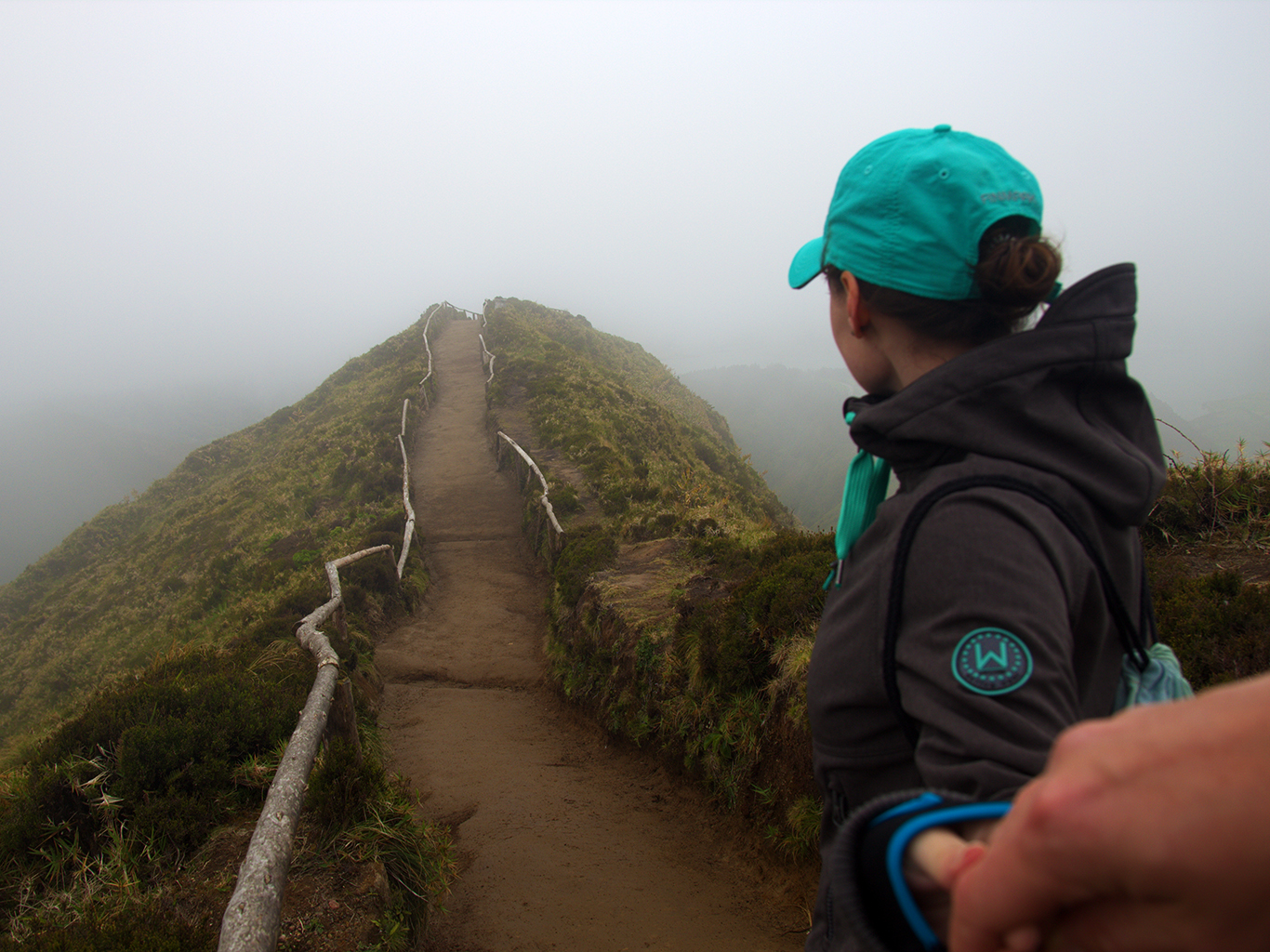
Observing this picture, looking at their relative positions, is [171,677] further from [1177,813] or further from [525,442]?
[525,442]

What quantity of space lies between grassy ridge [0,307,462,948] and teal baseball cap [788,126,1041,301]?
384cm

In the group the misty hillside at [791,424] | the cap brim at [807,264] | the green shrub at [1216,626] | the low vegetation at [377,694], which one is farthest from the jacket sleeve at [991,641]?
the misty hillside at [791,424]

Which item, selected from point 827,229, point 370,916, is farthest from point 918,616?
point 370,916

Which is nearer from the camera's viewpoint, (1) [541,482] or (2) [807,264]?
(2) [807,264]

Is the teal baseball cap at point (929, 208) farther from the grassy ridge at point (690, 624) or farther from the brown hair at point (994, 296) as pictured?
A: the grassy ridge at point (690, 624)

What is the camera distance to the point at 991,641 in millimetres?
985

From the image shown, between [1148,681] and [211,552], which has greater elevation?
[211,552]

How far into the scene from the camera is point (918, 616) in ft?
3.55

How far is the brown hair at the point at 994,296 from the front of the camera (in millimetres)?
1220

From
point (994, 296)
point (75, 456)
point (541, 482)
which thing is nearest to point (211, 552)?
point (541, 482)

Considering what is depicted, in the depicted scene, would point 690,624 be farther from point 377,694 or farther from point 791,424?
point 791,424

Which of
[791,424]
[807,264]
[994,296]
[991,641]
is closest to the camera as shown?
[991,641]

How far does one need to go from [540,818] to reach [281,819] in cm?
274

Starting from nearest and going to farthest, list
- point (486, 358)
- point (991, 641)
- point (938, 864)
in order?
point (938, 864) → point (991, 641) → point (486, 358)
